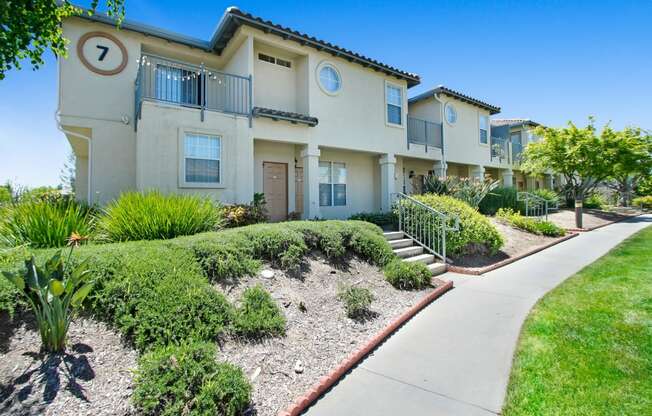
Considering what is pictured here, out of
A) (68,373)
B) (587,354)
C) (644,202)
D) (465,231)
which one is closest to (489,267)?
(465,231)

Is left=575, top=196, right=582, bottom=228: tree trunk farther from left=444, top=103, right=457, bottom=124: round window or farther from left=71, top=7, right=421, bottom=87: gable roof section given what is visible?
left=71, top=7, right=421, bottom=87: gable roof section

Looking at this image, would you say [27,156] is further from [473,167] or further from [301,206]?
[473,167]

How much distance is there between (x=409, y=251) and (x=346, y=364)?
4969 mm

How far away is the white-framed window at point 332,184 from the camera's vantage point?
1223 centimetres

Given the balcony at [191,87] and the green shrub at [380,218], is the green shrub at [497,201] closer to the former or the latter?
the green shrub at [380,218]

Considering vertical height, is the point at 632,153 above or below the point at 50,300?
above

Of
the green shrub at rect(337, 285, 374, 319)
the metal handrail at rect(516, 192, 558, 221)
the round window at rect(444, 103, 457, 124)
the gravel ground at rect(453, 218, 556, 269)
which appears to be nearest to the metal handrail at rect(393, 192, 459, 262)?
the gravel ground at rect(453, 218, 556, 269)

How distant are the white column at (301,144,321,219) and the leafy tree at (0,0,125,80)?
6.56 metres

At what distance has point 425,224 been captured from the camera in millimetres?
8742

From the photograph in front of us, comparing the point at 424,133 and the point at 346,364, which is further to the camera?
the point at 424,133

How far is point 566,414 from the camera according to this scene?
2686 mm

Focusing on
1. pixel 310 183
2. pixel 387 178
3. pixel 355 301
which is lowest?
pixel 355 301

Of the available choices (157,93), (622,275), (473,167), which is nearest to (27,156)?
(157,93)

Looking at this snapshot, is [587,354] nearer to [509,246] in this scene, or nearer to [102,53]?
[509,246]
